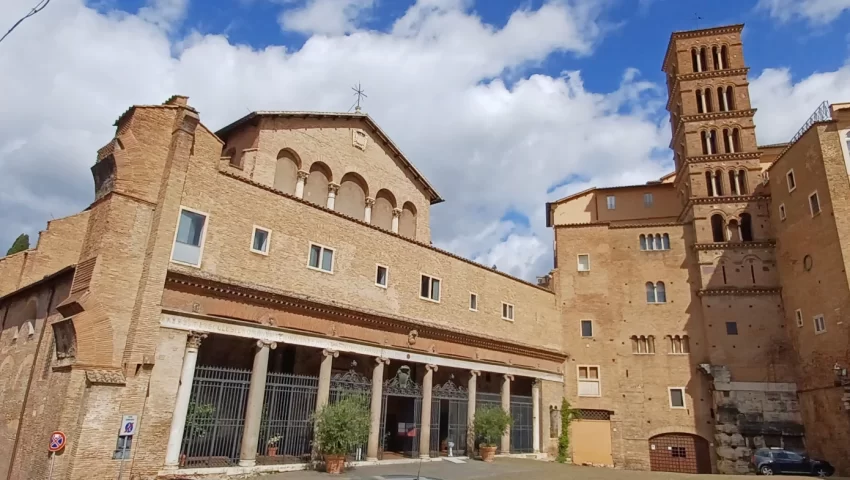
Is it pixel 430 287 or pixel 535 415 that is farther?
pixel 535 415

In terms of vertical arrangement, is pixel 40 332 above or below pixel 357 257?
below

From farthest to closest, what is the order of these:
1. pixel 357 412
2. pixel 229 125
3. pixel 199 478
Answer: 1. pixel 229 125
2. pixel 357 412
3. pixel 199 478

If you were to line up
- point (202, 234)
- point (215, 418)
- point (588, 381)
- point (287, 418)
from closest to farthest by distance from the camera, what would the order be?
point (215, 418) < point (202, 234) < point (287, 418) < point (588, 381)

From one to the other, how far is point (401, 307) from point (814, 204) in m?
19.3

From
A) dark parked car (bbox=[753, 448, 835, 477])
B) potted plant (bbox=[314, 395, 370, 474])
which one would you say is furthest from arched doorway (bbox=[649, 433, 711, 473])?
potted plant (bbox=[314, 395, 370, 474])

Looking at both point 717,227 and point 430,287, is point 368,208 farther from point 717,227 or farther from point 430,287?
point 717,227

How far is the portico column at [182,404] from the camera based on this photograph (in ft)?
45.3

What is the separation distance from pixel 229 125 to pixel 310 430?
44.4ft

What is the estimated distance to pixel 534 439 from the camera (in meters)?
26.2

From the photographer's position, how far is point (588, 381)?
94.6 ft

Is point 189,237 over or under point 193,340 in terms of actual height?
over

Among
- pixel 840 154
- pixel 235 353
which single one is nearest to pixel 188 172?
pixel 235 353

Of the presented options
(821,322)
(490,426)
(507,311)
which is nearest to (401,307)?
(490,426)

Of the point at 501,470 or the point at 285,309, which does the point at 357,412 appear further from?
the point at 501,470
